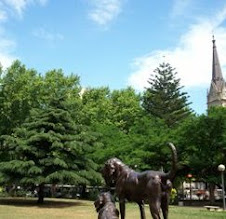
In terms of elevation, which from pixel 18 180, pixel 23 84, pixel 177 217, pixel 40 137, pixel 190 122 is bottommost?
pixel 177 217

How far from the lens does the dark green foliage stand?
2720cm

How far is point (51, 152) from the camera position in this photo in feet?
92.4

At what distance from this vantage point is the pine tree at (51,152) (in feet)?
89.2

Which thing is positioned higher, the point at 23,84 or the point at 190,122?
the point at 23,84

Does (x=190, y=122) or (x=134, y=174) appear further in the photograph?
(x=190, y=122)

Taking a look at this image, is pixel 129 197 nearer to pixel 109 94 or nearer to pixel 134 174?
pixel 134 174

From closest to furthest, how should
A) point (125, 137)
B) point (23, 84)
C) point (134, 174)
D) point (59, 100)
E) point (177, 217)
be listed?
point (134, 174) < point (177, 217) < point (59, 100) < point (125, 137) < point (23, 84)

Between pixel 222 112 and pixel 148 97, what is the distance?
23569 mm

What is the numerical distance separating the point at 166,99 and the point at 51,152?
27.3 m

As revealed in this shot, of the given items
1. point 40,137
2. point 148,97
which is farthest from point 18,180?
point 148,97

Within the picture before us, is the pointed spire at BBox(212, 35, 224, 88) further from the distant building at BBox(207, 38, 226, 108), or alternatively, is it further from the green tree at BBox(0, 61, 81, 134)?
the green tree at BBox(0, 61, 81, 134)

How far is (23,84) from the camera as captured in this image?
1732 inches

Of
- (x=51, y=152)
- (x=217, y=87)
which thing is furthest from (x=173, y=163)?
(x=217, y=87)

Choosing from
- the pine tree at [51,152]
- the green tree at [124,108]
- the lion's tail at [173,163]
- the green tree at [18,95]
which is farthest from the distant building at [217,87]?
the lion's tail at [173,163]
